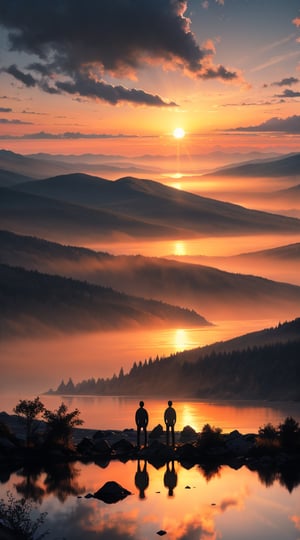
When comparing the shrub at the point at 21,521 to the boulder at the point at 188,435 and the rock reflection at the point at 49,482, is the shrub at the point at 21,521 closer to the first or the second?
the rock reflection at the point at 49,482

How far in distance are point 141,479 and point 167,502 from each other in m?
6.82

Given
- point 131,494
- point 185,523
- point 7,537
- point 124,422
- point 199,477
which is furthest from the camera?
point 124,422

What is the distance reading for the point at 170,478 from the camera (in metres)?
70.3

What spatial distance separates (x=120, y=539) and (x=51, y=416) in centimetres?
2598

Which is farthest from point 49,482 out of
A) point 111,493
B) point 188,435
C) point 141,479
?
point 188,435

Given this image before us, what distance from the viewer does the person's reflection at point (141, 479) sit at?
66312mm

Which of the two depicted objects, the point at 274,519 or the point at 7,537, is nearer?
the point at 7,537

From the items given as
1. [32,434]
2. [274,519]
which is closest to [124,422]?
[32,434]

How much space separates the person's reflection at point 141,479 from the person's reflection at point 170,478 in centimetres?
118

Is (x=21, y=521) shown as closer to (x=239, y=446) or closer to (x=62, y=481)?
(x=62, y=481)

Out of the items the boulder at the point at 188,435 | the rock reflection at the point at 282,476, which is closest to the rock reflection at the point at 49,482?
the rock reflection at the point at 282,476

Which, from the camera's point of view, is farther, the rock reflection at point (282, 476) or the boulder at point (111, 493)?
the rock reflection at point (282, 476)

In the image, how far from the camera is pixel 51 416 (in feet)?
264

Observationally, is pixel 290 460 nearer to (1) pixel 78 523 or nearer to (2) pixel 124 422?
(1) pixel 78 523
